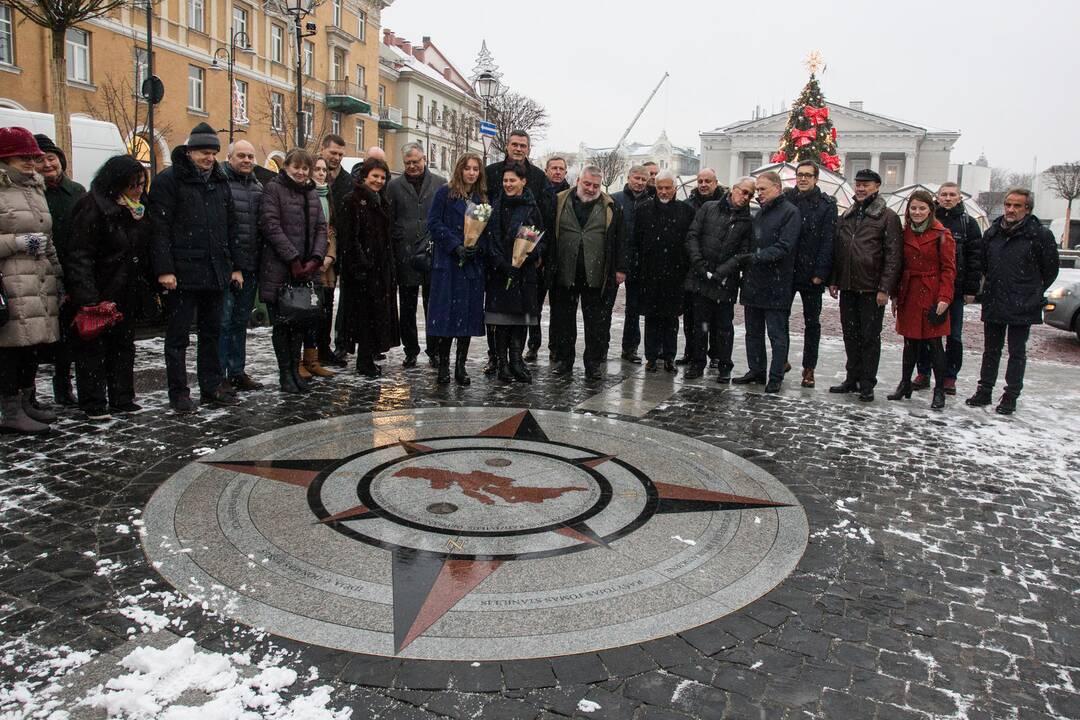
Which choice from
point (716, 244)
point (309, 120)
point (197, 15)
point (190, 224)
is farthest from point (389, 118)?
point (190, 224)

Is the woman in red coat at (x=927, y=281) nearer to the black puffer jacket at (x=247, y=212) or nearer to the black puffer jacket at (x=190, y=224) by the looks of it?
the black puffer jacket at (x=247, y=212)

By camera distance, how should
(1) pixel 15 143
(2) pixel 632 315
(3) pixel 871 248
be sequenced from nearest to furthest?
(1) pixel 15 143 → (3) pixel 871 248 → (2) pixel 632 315

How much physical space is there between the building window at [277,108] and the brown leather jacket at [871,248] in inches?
1313

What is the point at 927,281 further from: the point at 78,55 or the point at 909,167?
the point at 909,167

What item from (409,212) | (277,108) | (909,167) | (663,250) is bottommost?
(663,250)

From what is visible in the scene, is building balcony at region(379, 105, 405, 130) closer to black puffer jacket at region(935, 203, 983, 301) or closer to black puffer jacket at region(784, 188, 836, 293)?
black puffer jacket at region(784, 188, 836, 293)

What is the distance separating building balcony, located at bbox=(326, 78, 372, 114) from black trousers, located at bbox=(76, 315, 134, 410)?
39.5 m

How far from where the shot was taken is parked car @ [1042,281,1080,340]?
13190 millimetres

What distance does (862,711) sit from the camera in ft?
8.72

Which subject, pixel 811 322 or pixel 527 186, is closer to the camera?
pixel 527 186

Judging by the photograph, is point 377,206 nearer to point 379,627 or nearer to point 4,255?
point 4,255

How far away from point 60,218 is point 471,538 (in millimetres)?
4670

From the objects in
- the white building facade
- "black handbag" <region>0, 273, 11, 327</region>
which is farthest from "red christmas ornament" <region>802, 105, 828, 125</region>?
the white building facade

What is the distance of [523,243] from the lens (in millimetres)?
7457
